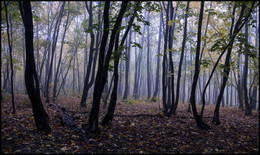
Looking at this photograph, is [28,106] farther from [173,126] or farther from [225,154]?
[225,154]

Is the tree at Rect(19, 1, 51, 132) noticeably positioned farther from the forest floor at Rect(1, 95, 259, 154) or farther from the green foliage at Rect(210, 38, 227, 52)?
the green foliage at Rect(210, 38, 227, 52)

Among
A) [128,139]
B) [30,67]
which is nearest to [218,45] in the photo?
[128,139]

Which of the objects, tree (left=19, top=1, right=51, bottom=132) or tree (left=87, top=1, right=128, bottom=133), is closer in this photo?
tree (left=19, top=1, right=51, bottom=132)

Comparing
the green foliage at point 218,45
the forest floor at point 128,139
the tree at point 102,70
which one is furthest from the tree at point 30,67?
the green foliage at point 218,45

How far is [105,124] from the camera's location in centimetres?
580

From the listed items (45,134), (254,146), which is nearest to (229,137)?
(254,146)

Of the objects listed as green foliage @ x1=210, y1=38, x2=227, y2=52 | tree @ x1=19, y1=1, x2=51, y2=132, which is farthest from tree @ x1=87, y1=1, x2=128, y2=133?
green foliage @ x1=210, y1=38, x2=227, y2=52

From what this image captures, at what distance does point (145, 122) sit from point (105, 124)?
193 centimetres

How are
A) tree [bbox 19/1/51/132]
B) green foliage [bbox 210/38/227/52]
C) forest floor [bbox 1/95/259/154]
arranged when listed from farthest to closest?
green foliage [bbox 210/38/227/52]
tree [bbox 19/1/51/132]
forest floor [bbox 1/95/259/154]

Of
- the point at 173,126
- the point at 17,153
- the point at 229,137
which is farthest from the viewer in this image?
the point at 173,126

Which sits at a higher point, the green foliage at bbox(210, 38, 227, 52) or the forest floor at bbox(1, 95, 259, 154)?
the green foliage at bbox(210, 38, 227, 52)

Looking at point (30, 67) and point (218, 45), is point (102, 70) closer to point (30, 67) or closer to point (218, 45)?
point (30, 67)

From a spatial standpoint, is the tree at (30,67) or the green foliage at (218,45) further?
the green foliage at (218,45)

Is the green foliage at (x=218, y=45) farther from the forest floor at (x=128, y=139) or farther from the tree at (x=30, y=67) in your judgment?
the tree at (x=30, y=67)
